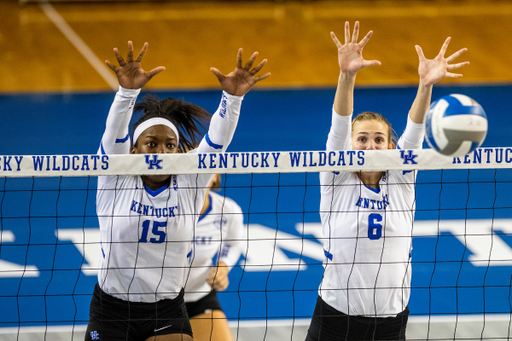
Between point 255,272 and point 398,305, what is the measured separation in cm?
252

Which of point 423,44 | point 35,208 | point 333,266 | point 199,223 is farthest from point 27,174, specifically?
point 423,44

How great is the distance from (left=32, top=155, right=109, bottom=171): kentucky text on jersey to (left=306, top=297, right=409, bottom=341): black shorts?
1.38 meters

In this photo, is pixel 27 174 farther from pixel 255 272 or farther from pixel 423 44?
pixel 423 44

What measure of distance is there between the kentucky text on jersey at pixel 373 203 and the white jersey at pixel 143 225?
2.56 ft

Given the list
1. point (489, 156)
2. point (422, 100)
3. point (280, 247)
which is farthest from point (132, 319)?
point (280, 247)

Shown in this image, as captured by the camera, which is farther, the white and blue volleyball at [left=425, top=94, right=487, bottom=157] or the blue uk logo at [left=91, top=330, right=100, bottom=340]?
the blue uk logo at [left=91, top=330, right=100, bottom=340]

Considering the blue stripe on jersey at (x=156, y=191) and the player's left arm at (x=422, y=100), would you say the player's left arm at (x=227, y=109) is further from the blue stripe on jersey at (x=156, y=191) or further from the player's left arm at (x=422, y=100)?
the player's left arm at (x=422, y=100)

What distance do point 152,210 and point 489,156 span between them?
5.87 ft

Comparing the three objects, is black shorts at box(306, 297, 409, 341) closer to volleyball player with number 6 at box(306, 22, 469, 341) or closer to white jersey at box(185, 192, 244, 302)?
volleyball player with number 6 at box(306, 22, 469, 341)

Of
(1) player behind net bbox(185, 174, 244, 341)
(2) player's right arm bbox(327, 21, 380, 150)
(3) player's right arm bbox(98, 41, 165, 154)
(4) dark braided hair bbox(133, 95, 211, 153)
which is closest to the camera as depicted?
(2) player's right arm bbox(327, 21, 380, 150)

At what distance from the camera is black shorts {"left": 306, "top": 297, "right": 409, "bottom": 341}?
2.85 m

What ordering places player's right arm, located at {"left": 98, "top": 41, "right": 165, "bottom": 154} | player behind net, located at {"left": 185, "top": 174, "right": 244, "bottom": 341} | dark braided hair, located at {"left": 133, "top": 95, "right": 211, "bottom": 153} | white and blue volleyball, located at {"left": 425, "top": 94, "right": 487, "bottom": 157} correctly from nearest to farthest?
white and blue volleyball, located at {"left": 425, "top": 94, "right": 487, "bottom": 157}
player's right arm, located at {"left": 98, "top": 41, "right": 165, "bottom": 154}
dark braided hair, located at {"left": 133, "top": 95, "right": 211, "bottom": 153}
player behind net, located at {"left": 185, "top": 174, "right": 244, "bottom": 341}

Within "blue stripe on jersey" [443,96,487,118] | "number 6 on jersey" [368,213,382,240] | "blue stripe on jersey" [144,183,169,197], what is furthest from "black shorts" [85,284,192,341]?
"blue stripe on jersey" [443,96,487,118]

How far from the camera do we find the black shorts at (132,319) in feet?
9.41
